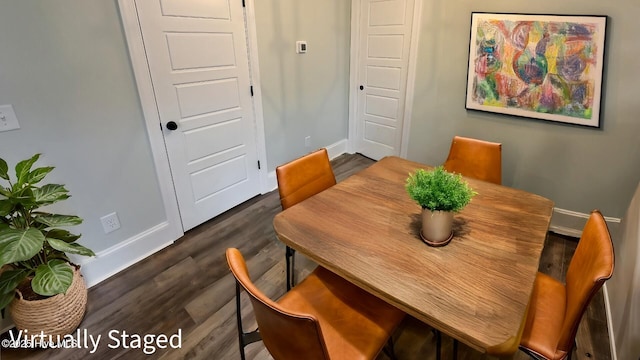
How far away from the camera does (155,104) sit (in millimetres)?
2229

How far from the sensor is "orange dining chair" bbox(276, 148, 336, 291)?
1760 mm

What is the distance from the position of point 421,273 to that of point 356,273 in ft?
0.74

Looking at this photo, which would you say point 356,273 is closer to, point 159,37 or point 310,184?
point 310,184

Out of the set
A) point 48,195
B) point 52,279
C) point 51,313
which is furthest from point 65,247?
point 51,313

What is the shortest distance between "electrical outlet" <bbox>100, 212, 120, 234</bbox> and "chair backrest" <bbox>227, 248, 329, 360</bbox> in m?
1.56

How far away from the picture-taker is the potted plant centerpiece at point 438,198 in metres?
1.14

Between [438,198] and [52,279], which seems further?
[52,279]

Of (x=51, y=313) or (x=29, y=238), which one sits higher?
(x=29, y=238)

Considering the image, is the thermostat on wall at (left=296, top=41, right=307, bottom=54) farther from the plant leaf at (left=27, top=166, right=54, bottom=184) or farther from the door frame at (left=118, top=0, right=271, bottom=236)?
the plant leaf at (left=27, top=166, right=54, bottom=184)

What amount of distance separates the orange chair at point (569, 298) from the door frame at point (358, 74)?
7.27 ft

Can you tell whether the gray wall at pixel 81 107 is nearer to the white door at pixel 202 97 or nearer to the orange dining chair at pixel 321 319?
the white door at pixel 202 97

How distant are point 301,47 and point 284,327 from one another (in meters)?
2.92

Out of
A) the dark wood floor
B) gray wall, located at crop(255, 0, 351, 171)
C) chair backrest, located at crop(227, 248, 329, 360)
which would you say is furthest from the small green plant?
gray wall, located at crop(255, 0, 351, 171)

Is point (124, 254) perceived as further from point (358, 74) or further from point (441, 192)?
point (358, 74)
